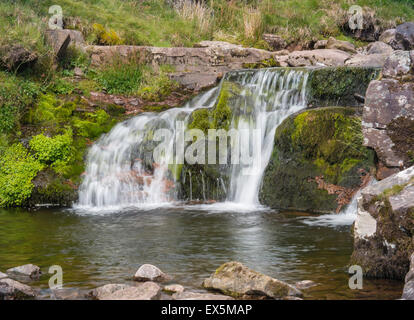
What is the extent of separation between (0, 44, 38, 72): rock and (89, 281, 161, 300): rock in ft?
31.7

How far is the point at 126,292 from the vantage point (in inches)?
196

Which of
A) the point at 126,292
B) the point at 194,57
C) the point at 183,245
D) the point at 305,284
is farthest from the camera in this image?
the point at 194,57

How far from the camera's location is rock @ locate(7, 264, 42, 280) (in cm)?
597

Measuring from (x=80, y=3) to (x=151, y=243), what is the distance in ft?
45.5

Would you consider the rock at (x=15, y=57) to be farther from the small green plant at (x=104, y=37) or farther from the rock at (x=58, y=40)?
the small green plant at (x=104, y=37)

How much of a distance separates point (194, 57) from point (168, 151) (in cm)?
501

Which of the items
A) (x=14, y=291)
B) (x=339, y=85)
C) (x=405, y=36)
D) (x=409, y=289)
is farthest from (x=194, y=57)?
(x=409, y=289)

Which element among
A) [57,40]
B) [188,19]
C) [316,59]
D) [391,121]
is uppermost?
[188,19]

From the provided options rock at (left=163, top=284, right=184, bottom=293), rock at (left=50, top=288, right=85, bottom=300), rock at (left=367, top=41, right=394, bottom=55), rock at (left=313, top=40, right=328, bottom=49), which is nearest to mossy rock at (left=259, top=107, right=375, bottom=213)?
rock at (left=163, top=284, right=184, bottom=293)

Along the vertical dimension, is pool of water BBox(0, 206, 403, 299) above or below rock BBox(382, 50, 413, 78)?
below

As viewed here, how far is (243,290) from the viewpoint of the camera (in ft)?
16.9

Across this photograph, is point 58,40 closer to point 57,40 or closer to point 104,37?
point 57,40

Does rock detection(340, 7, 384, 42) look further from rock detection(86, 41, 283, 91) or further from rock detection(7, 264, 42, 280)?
rock detection(7, 264, 42, 280)

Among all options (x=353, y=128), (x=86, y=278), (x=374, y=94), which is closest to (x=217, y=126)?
(x=353, y=128)
